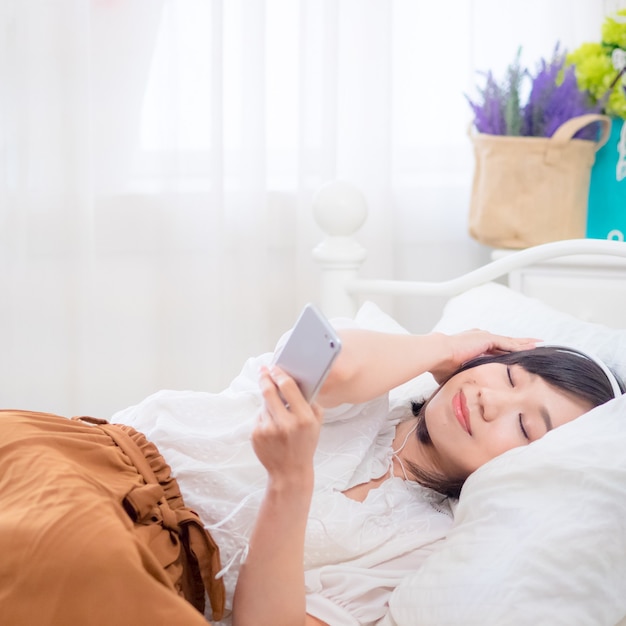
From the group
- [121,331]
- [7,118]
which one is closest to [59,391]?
[121,331]

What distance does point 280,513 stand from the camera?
911 mm

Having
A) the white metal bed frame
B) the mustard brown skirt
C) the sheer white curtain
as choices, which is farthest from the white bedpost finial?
the mustard brown skirt

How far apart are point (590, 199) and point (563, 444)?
1025 millimetres

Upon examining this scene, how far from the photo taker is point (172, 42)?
1839 mm

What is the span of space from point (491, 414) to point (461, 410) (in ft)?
0.14

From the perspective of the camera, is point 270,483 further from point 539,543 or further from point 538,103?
point 538,103

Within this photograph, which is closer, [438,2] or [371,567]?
[371,567]

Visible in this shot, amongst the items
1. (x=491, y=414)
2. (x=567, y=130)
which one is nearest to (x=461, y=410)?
(x=491, y=414)

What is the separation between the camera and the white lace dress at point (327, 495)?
1.03m

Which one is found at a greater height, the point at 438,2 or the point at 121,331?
the point at 438,2

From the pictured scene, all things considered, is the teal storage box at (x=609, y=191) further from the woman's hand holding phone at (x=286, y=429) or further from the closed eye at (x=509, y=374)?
the woman's hand holding phone at (x=286, y=429)

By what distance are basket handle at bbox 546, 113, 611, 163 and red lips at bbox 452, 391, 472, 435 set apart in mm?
812

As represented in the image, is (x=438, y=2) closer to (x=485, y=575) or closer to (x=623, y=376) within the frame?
(x=623, y=376)

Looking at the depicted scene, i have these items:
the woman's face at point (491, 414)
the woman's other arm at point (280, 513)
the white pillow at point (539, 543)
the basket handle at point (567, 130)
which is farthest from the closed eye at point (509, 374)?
the basket handle at point (567, 130)
